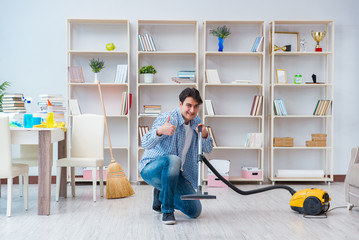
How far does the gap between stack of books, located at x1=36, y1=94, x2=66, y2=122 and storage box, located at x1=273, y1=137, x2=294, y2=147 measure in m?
2.60

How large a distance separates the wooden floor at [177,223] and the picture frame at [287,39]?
2.21m

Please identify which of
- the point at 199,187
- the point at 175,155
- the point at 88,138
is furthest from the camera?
the point at 88,138

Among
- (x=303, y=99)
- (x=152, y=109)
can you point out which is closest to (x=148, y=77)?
(x=152, y=109)

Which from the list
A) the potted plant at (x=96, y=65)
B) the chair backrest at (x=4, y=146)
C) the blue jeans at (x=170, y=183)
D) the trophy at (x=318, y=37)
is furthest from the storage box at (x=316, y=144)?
the chair backrest at (x=4, y=146)

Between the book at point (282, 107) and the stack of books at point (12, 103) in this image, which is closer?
the stack of books at point (12, 103)

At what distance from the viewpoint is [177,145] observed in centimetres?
323

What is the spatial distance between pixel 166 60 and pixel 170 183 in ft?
9.08

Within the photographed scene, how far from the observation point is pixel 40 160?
3.40 metres

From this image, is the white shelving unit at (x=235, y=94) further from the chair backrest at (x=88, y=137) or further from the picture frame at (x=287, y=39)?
the chair backrest at (x=88, y=137)

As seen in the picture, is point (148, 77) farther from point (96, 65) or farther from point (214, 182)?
point (214, 182)

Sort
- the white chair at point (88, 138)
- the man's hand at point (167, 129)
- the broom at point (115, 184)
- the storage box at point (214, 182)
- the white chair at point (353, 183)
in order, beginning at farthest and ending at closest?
the storage box at point (214, 182)
the white chair at point (88, 138)
the broom at point (115, 184)
the white chair at point (353, 183)
the man's hand at point (167, 129)

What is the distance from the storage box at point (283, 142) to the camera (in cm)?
526

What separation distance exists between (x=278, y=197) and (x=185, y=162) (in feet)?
4.79

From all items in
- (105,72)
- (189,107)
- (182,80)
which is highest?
(105,72)
